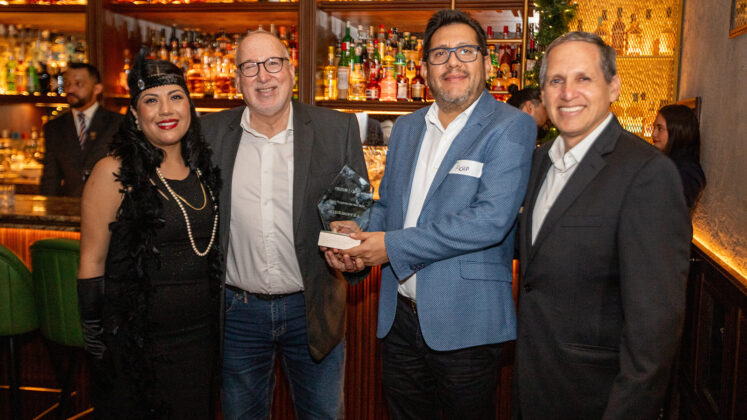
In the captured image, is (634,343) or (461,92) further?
(461,92)

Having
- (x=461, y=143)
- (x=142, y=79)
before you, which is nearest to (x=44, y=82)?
(x=142, y=79)

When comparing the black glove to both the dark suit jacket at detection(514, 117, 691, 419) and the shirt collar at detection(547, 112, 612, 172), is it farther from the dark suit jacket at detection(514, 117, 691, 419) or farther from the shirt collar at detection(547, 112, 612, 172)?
the shirt collar at detection(547, 112, 612, 172)

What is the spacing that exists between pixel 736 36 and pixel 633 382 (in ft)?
6.53

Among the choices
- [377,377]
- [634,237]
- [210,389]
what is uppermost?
[634,237]

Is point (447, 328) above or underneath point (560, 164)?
underneath

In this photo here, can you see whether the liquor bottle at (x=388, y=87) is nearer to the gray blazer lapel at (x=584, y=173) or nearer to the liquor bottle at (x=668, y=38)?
the liquor bottle at (x=668, y=38)

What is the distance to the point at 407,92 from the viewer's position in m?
3.86

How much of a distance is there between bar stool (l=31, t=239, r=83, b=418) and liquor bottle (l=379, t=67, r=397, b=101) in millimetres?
2318

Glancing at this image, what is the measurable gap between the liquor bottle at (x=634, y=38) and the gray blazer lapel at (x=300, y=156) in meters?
3.09

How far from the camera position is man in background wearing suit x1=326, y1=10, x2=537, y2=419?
1571 mm

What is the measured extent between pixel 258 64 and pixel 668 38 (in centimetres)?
333

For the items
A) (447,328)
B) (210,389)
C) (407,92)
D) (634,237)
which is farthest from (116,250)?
(407,92)

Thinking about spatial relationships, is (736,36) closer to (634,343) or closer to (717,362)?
(717,362)

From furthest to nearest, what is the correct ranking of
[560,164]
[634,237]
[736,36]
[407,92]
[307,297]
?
[407,92], [736,36], [307,297], [560,164], [634,237]
